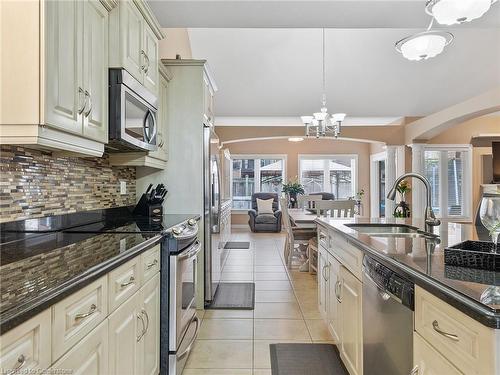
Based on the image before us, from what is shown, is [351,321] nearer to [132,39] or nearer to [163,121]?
[132,39]

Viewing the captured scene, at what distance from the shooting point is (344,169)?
1030 cm

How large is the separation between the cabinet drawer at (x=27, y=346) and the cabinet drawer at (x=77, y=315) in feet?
0.12

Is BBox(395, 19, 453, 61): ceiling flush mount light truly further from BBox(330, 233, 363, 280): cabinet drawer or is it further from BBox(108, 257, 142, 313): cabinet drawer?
BBox(108, 257, 142, 313): cabinet drawer

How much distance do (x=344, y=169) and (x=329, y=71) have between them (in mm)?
4588

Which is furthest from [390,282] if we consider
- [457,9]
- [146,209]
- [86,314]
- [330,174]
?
[330,174]

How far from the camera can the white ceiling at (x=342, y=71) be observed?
560 centimetres

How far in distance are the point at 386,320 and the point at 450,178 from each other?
7680 millimetres

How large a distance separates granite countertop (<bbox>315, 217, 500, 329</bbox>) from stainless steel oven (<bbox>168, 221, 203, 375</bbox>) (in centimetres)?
106

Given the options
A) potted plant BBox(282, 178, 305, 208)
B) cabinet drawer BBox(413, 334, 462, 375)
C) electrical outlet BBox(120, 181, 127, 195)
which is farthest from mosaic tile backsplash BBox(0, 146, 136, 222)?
potted plant BBox(282, 178, 305, 208)

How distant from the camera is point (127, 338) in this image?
1.43 meters

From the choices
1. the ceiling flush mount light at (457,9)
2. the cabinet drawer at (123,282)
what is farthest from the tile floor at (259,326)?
the ceiling flush mount light at (457,9)

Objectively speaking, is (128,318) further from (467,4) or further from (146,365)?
(467,4)

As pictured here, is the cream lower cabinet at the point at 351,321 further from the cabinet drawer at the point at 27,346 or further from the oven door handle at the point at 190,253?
the cabinet drawer at the point at 27,346

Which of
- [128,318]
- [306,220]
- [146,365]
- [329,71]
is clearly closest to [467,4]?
[128,318]
